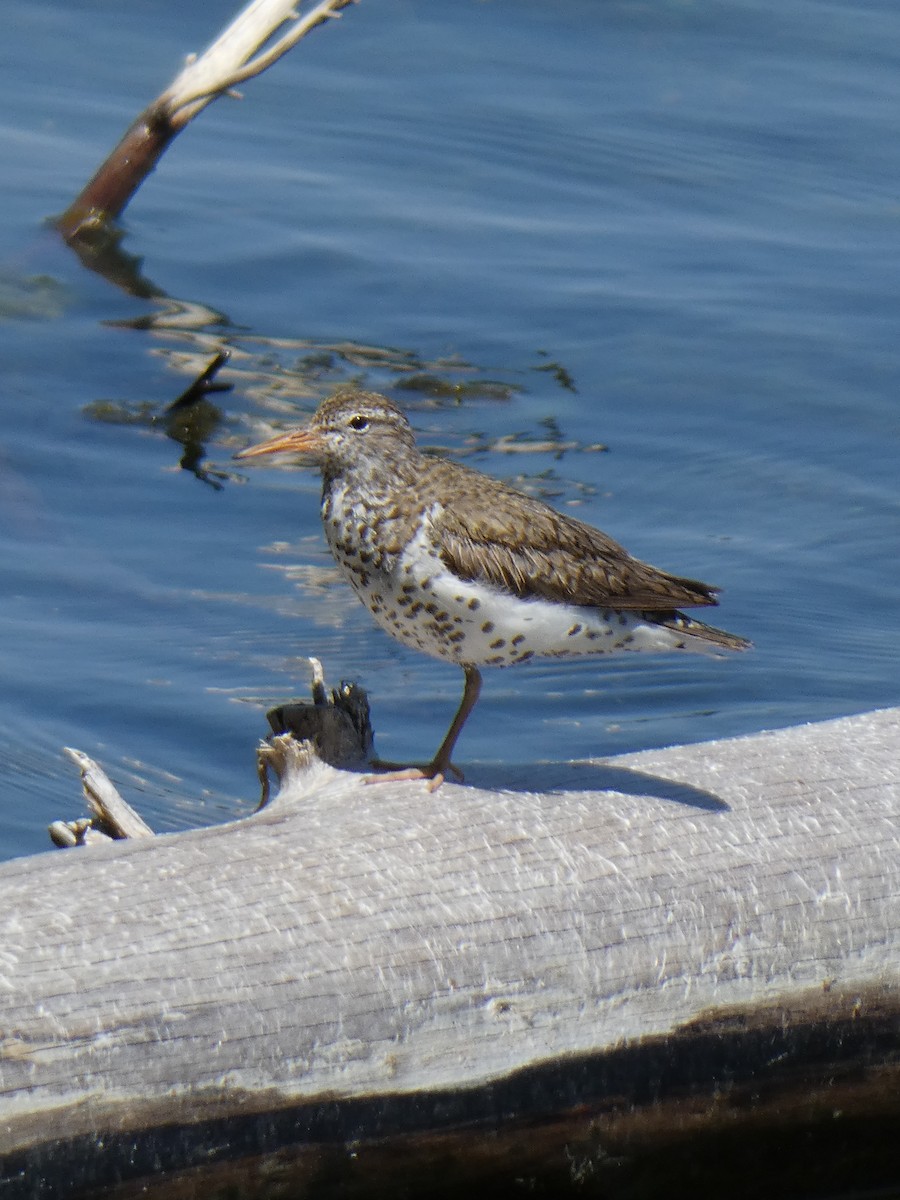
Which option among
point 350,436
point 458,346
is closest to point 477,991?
point 350,436

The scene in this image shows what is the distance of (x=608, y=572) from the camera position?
442 centimetres

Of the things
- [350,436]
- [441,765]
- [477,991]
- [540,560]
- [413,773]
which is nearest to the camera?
[477,991]

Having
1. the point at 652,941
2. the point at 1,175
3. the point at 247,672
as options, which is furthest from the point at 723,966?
the point at 1,175

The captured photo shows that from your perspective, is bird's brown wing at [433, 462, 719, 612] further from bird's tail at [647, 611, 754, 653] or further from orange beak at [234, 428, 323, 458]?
orange beak at [234, 428, 323, 458]

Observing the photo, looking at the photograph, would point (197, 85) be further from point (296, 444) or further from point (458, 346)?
point (296, 444)

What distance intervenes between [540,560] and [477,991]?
1351 mm

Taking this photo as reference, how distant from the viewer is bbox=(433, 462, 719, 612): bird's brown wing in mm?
4285

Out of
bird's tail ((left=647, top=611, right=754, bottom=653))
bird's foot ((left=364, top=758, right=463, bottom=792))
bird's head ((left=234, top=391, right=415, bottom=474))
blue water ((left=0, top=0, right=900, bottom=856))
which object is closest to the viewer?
bird's foot ((left=364, top=758, right=463, bottom=792))

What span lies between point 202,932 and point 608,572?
1.61 metres

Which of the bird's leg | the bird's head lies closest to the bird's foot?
the bird's leg

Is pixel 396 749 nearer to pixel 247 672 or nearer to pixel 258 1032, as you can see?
pixel 247 672

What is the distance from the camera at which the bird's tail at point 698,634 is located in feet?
14.5

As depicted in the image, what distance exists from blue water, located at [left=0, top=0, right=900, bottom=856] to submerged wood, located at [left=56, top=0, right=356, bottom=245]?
20.6 inches

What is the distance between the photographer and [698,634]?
4414 millimetres
